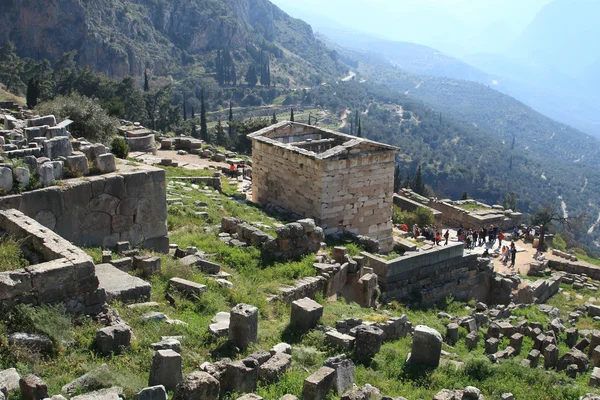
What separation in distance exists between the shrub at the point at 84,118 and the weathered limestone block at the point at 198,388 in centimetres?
1657

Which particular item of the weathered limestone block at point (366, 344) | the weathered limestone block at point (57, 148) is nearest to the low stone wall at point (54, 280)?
the weathered limestone block at point (57, 148)

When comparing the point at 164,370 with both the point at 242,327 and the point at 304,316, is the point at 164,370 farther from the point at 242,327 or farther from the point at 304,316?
the point at 304,316

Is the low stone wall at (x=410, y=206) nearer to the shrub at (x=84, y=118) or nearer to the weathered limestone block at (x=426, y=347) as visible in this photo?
the shrub at (x=84, y=118)

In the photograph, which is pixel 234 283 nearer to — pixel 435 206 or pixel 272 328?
pixel 272 328

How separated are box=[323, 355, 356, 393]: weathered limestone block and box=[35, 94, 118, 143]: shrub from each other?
15858mm

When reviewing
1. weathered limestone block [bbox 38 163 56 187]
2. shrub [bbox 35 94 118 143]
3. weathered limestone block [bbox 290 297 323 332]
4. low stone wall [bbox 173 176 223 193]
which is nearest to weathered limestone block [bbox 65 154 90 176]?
weathered limestone block [bbox 38 163 56 187]

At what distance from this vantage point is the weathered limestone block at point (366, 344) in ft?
30.6

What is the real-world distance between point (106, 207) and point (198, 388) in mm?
5688

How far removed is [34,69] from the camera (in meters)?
62.5

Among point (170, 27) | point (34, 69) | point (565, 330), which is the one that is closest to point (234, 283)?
point (565, 330)

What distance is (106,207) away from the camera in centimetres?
1131

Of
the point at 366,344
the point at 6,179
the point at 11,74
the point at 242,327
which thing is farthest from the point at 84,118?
the point at 11,74

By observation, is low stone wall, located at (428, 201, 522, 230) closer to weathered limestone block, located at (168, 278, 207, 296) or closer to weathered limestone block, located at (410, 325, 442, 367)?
weathered limestone block, located at (410, 325, 442, 367)

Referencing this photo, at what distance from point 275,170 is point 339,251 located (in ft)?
21.7
